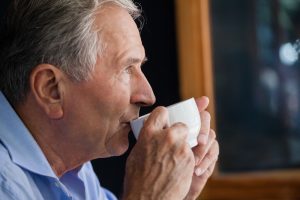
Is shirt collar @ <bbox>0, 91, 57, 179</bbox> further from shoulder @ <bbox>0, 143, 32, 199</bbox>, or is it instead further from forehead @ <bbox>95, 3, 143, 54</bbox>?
forehead @ <bbox>95, 3, 143, 54</bbox>

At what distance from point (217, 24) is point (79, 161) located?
1074 mm

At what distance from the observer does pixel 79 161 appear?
1.33 m

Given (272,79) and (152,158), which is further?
(272,79)

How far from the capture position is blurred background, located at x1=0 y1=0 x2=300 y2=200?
2168 millimetres

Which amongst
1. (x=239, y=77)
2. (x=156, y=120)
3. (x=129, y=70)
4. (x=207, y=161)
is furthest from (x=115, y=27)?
(x=239, y=77)

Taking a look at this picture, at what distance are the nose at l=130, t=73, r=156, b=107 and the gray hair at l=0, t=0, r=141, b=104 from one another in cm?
11

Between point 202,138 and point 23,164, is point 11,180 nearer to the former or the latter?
point 23,164

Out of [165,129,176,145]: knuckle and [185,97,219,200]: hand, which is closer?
[165,129,176,145]: knuckle

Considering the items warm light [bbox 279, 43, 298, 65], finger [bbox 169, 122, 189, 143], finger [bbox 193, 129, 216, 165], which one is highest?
finger [bbox 169, 122, 189, 143]

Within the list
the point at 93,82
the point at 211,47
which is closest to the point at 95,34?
the point at 93,82

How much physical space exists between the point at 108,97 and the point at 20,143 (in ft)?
0.70

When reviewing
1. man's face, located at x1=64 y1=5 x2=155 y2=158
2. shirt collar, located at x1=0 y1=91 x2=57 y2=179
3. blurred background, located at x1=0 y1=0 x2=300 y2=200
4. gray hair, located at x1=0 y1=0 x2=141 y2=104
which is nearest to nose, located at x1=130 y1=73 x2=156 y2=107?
man's face, located at x1=64 y1=5 x2=155 y2=158

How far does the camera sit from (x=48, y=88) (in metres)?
1.25

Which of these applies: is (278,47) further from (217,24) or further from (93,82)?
(93,82)
